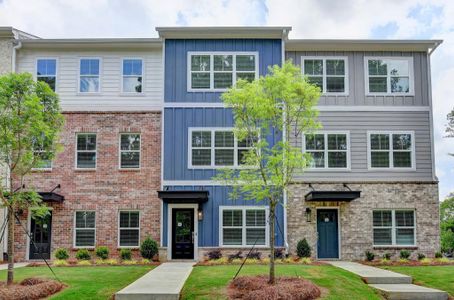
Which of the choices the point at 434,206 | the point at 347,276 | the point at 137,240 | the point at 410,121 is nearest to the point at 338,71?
the point at 410,121

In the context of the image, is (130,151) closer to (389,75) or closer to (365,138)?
(365,138)

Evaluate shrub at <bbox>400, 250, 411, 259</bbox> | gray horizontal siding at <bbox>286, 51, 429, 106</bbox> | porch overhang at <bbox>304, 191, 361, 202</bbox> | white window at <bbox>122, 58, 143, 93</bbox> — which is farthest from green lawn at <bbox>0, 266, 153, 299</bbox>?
gray horizontal siding at <bbox>286, 51, 429, 106</bbox>

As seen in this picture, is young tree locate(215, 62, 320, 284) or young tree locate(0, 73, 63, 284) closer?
young tree locate(0, 73, 63, 284)

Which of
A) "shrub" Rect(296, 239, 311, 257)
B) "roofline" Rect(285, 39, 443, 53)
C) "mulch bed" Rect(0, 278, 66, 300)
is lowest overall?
"mulch bed" Rect(0, 278, 66, 300)

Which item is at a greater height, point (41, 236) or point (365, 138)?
point (365, 138)

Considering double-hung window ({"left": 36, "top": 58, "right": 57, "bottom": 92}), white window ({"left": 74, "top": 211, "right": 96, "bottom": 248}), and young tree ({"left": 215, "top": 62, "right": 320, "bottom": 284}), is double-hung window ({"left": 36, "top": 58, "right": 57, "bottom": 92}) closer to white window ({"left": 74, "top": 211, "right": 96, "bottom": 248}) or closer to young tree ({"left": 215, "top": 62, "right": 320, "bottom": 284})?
white window ({"left": 74, "top": 211, "right": 96, "bottom": 248})

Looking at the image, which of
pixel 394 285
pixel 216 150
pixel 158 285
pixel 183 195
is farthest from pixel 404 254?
pixel 158 285

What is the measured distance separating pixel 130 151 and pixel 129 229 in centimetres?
316

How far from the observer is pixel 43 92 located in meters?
12.7

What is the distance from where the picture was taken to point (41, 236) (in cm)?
1942

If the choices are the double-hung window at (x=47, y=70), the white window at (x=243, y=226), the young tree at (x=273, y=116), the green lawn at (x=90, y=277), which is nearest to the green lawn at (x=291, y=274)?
the young tree at (x=273, y=116)

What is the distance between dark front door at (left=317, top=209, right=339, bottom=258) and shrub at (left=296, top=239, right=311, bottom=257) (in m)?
0.81

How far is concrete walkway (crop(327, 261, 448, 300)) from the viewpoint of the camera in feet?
40.0

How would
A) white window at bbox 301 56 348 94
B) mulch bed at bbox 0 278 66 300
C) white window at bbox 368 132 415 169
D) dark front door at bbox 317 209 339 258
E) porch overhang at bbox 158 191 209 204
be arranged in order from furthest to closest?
1. white window at bbox 301 56 348 94
2. white window at bbox 368 132 415 169
3. dark front door at bbox 317 209 339 258
4. porch overhang at bbox 158 191 209 204
5. mulch bed at bbox 0 278 66 300
